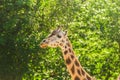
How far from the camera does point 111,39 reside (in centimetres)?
1576

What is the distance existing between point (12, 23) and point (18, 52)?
4.87 ft

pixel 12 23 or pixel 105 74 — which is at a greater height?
pixel 12 23

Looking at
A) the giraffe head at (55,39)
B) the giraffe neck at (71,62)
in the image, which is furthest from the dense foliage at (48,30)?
the giraffe head at (55,39)

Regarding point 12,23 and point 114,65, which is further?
point 114,65

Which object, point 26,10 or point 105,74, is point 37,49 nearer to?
point 26,10

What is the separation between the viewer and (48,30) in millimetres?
16641

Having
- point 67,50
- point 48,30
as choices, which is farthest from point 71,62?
point 48,30

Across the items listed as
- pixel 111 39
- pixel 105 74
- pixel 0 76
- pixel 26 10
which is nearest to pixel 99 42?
pixel 111 39

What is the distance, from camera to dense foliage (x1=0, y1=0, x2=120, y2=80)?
15.5 metres

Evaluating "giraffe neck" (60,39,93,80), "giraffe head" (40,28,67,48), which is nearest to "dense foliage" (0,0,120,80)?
"giraffe neck" (60,39,93,80)

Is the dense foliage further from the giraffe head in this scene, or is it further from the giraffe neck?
the giraffe head

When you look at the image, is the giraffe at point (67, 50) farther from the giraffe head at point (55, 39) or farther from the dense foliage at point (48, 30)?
the dense foliage at point (48, 30)

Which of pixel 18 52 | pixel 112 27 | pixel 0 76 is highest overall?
pixel 112 27

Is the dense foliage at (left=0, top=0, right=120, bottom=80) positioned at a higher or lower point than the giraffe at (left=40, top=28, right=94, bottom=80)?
lower
